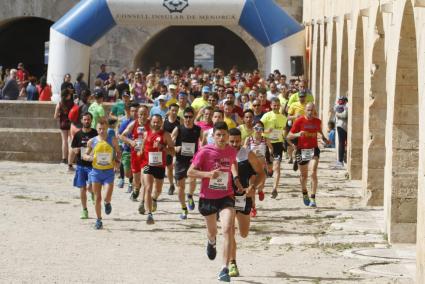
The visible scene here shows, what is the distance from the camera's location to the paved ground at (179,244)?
36.6ft

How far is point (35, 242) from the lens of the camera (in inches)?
519

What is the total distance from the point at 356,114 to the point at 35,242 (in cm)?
781

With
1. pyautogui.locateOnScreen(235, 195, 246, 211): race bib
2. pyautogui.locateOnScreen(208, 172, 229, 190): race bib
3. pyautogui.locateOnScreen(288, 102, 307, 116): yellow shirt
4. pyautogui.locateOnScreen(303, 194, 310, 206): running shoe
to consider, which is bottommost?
pyautogui.locateOnScreen(303, 194, 310, 206): running shoe

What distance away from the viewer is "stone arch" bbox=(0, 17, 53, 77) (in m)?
43.1

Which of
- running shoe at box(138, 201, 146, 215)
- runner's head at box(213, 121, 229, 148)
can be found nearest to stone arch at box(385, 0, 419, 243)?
runner's head at box(213, 121, 229, 148)

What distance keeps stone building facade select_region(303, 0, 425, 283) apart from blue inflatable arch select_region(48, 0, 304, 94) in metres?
1.90

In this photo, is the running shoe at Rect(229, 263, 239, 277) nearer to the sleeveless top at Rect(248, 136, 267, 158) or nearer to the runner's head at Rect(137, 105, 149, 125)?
the sleeveless top at Rect(248, 136, 267, 158)

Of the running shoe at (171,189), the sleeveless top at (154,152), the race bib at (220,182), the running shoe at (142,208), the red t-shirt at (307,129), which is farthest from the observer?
the running shoe at (171,189)

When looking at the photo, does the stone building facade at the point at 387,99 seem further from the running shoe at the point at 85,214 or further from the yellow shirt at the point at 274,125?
the running shoe at the point at 85,214

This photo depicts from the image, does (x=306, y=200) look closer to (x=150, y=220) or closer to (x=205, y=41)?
(x=150, y=220)

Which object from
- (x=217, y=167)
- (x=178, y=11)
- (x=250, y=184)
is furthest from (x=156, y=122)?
(x=178, y=11)

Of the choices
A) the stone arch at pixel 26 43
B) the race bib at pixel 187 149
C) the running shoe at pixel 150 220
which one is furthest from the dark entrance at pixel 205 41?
the running shoe at pixel 150 220

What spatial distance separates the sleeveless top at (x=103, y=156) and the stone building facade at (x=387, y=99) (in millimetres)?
3436

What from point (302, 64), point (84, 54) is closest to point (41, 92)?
point (84, 54)
